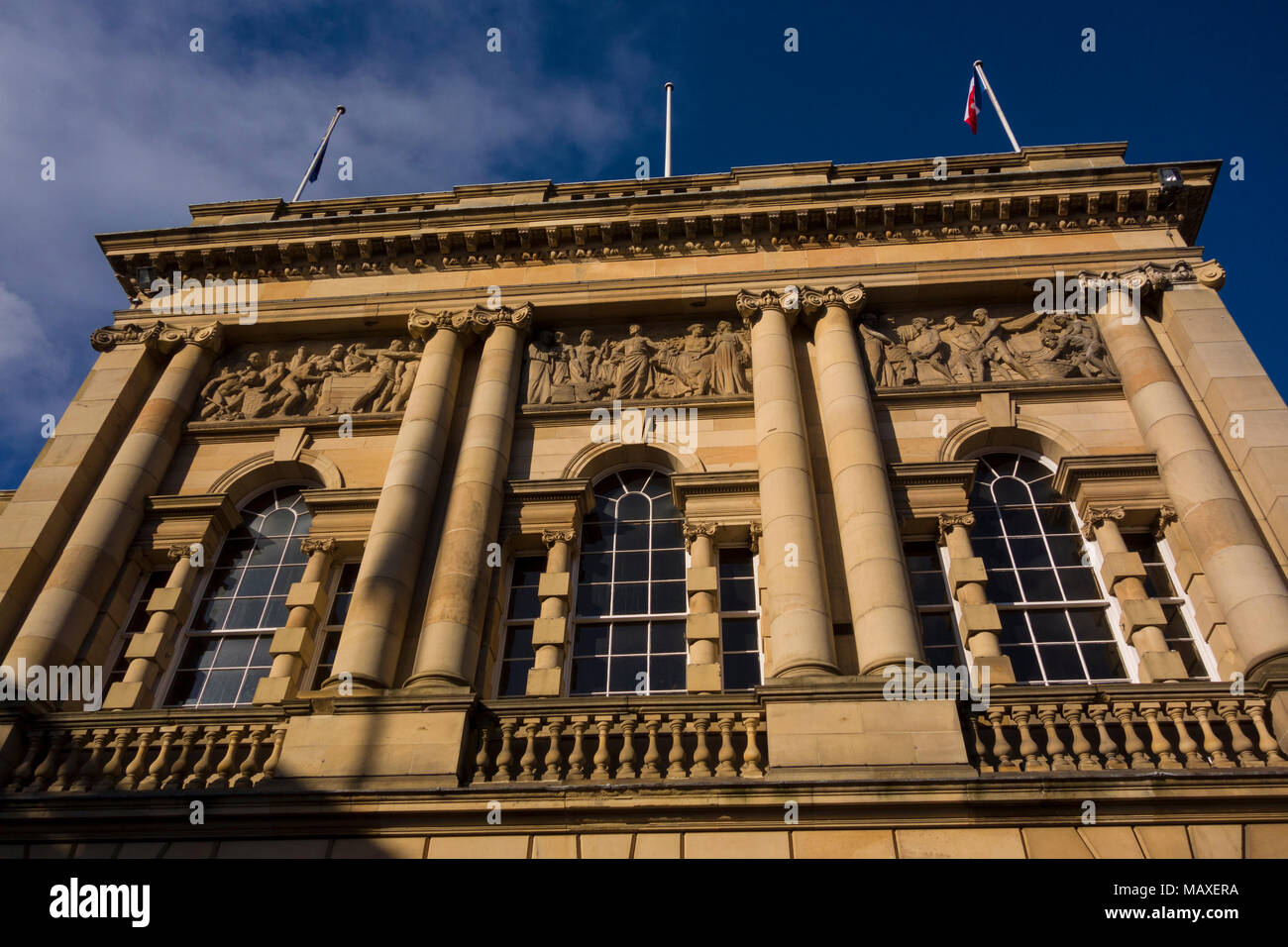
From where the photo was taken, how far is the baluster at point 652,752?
11984 millimetres

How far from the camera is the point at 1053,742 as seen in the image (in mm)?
11898

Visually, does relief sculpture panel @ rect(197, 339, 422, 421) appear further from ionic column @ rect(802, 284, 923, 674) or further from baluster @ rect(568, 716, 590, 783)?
baluster @ rect(568, 716, 590, 783)

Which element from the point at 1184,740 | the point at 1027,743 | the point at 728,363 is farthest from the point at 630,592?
the point at 1184,740

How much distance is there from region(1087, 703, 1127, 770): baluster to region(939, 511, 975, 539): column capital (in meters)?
3.69

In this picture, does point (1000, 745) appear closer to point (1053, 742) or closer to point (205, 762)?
point (1053, 742)

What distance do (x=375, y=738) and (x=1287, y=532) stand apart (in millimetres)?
11726

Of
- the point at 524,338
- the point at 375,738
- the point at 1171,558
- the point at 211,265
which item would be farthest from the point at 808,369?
the point at 211,265

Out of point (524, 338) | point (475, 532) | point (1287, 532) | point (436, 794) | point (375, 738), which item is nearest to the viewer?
point (436, 794)

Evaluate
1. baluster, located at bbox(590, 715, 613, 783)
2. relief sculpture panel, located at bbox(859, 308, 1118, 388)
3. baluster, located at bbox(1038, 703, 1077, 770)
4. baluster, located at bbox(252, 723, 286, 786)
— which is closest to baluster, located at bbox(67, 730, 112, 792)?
baluster, located at bbox(252, 723, 286, 786)

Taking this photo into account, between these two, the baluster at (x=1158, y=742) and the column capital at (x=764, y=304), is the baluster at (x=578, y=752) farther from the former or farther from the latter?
the column capital at (x=764, y=304)

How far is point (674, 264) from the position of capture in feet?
64.7

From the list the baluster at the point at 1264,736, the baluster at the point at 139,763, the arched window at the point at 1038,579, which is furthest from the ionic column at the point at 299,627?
the baluster at the point at 1264,736

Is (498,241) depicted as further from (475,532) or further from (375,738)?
(375,738)

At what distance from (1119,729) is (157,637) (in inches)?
493
